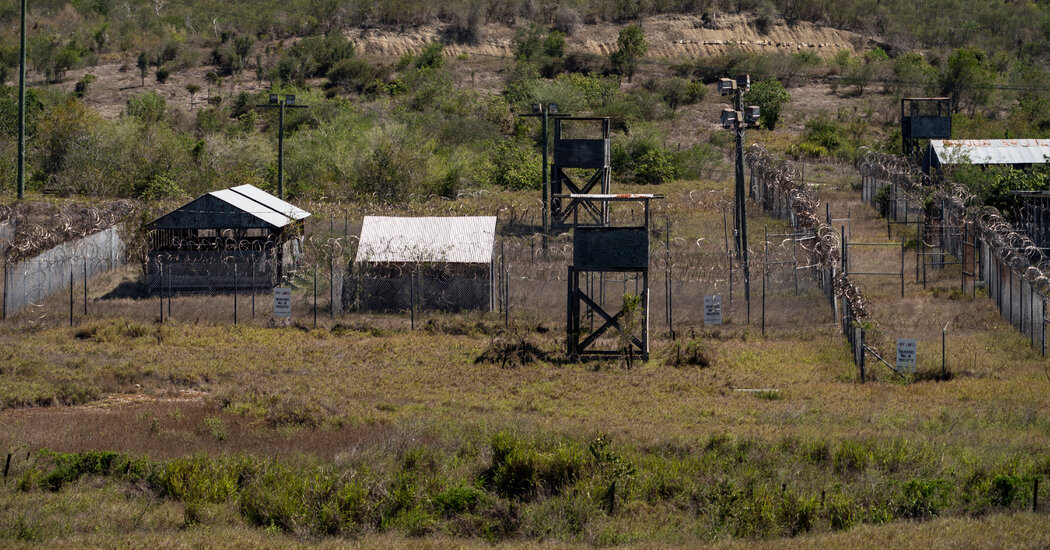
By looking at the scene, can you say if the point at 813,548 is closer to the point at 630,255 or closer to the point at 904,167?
the point at 630,255

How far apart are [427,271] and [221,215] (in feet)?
26.4

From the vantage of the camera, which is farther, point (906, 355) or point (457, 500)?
point (906, 355)

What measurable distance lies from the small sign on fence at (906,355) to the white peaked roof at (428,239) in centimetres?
1262

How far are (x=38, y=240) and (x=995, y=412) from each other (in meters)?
26.7

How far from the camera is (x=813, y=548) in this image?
1224 cm

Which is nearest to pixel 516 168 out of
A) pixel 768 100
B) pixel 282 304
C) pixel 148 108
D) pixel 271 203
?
pixel 271 203

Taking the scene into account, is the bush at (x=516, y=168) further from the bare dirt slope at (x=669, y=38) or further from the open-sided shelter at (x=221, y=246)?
the bare dirt slope at (x=669, y=38)

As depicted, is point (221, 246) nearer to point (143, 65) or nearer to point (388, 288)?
point (388, 288)

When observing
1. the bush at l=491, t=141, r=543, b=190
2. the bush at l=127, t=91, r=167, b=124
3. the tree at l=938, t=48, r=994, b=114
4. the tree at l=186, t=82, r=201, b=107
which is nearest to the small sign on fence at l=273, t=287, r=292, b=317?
the bush at l=491, t=141, r=543, b=190

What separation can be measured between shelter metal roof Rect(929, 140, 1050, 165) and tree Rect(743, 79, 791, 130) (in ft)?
83.9

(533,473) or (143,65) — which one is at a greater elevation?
(143,65)

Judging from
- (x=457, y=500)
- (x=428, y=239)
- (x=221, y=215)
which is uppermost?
(x=221, y=215)

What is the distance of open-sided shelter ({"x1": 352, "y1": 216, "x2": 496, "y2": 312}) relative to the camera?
30.1 m

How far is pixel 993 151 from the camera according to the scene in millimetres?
46375
